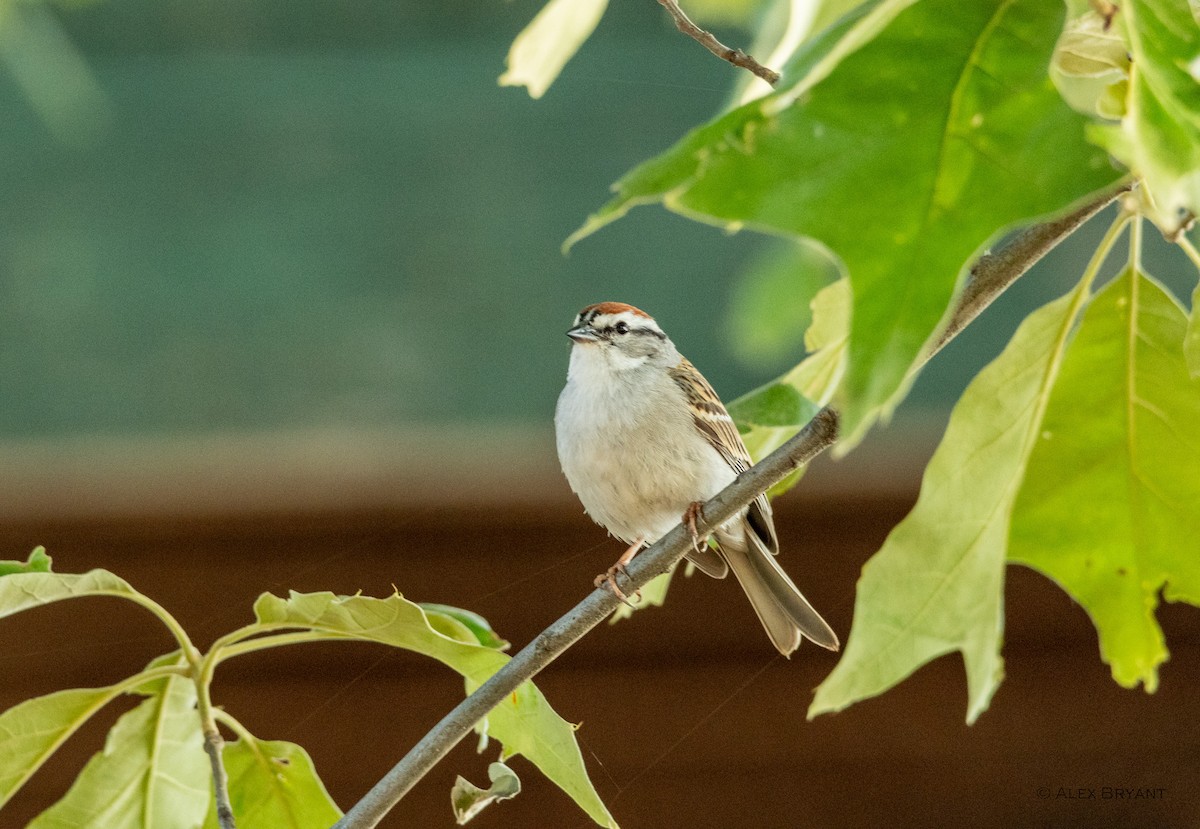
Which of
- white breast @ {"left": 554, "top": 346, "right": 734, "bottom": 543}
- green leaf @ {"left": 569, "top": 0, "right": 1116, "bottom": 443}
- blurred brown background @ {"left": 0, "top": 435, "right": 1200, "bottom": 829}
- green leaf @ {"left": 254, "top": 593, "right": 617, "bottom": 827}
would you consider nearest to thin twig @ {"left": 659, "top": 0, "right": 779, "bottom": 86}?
green leaf @ {"left": 569, "top": 0, "right": 1116, "bottom": 443}

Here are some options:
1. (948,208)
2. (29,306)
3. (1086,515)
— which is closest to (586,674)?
(1086,515)

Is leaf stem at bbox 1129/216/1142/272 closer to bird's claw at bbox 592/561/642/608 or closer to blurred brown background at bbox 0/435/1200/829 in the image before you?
bird's claw at bbox 592/561/642/608

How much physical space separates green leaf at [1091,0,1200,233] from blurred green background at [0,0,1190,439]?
1158 millimetres

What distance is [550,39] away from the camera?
575 mm

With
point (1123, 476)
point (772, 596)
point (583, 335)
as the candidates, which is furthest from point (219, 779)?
point (583, 335)

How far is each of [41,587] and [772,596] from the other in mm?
735

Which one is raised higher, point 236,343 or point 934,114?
point 236,343

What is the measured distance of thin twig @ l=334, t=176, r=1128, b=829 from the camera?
1.71 ft

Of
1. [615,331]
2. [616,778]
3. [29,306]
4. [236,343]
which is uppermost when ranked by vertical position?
[29,306]

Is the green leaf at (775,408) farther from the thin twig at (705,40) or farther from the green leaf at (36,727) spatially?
the green leaf at (36,727)

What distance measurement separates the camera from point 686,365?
154 cm

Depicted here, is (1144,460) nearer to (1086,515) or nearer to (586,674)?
(1086,515)

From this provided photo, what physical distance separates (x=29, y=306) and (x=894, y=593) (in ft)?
4.79

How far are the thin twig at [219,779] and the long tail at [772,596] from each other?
52 cm
